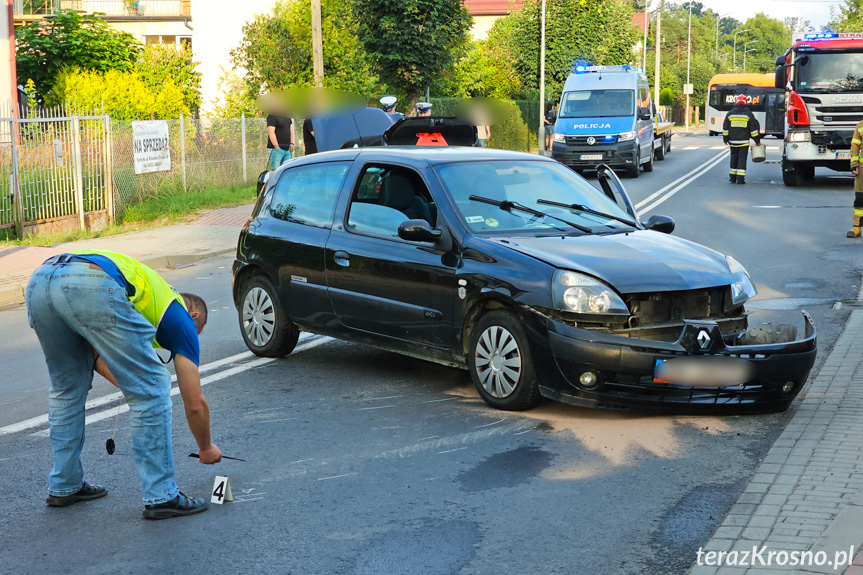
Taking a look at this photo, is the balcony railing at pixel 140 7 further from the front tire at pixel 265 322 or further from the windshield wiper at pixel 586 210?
the windshield wiper at pixel 586 210

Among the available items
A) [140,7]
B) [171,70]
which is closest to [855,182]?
[171,70]

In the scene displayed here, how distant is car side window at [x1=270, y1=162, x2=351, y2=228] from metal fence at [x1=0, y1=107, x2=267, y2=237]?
8.00 meters

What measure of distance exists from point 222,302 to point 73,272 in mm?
6665

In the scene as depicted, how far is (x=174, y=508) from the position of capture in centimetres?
473

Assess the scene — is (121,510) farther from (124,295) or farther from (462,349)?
(462,349)

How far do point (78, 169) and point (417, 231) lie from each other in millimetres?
10969

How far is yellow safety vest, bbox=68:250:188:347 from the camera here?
4434 millimetres

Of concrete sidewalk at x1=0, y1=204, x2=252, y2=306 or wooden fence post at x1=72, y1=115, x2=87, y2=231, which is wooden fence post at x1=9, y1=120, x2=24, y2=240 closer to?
concrete sidewalk at x1=0, y1=204, x2=252, y2=306

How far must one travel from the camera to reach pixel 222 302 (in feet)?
36.0

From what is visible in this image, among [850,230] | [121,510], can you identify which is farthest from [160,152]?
[121,510]

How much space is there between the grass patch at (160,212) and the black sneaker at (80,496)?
1056cm

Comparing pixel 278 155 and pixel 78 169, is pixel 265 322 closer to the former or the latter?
pixel 78 169

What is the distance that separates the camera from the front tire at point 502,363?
624cm

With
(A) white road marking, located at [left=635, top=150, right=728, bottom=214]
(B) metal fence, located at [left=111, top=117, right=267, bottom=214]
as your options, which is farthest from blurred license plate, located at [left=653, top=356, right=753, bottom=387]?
(B) metal fence, located at [left=111, top=117, right=267, bottom=214]
